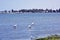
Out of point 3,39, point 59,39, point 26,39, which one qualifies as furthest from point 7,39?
point 59,39

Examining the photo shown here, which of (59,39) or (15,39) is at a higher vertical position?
(59,39)

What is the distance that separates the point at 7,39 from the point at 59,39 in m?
12.0

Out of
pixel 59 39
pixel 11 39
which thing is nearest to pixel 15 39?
pixel 11 39

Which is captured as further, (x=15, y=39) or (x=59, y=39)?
(x=15, y=39)

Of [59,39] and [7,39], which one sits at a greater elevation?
[59,39]

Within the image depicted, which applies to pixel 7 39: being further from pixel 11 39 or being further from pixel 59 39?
pixel 59 39

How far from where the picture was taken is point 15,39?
33.9 meters

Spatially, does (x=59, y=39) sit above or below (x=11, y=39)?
above

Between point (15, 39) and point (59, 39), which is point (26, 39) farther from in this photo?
point (59, 39)

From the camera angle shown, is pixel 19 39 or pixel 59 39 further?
pixel 19 39

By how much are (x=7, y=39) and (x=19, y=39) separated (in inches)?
81.1

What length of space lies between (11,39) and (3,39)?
3.50 feet

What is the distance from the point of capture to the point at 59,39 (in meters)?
24.0

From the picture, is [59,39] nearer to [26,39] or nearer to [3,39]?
[26,39]
